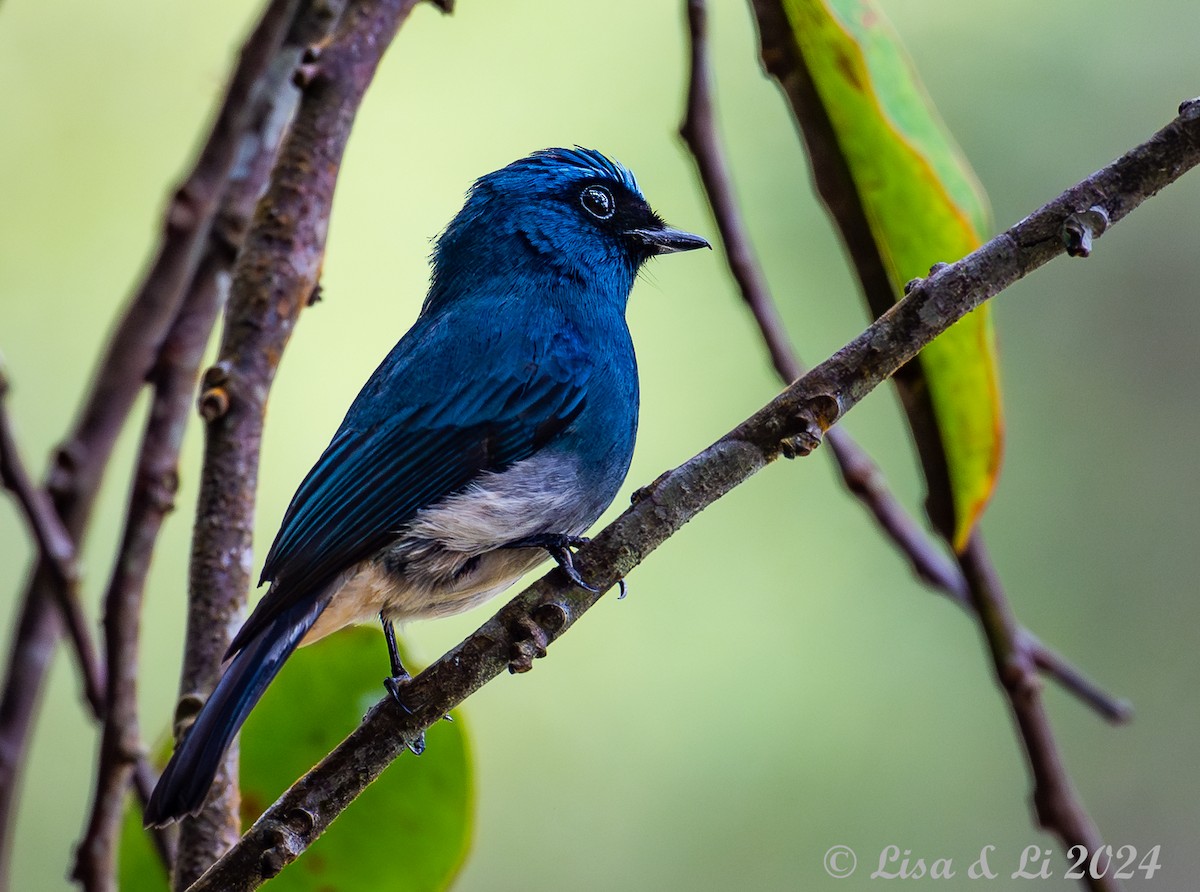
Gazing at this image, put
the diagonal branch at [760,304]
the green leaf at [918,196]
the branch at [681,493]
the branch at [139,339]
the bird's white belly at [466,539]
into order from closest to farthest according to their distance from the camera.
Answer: the branch at [681,493] → the green leaf at [918,196] → the bird's white belly at [466,539] → the diagonal branch at [760,304] → the branch at [139,339]

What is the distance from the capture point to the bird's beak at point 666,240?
2832 millimetres

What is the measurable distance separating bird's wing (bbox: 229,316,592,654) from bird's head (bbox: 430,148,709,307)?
0.96 ft

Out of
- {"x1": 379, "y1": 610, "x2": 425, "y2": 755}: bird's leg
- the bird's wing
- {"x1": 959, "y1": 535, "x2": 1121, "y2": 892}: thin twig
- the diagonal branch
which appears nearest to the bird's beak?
the diagonal branch

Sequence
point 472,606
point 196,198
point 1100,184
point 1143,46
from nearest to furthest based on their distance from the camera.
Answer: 1. point 1100,184
2. point 472,606
3. point 196,198
4. point 1143,46

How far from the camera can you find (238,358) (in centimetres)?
240

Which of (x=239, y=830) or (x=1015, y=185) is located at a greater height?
(x=1015, y=185)

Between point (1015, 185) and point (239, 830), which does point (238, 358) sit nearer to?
point (239, 830)

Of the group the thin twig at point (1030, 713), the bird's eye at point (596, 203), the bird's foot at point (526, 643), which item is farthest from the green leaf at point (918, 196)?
the bird's foot at point (526, 643)

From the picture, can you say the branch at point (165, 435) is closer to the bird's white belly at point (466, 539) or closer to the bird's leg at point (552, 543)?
the bird's white belly at point (466, 539)

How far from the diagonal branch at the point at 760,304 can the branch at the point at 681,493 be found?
0.77 meters

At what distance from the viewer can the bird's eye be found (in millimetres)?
2887

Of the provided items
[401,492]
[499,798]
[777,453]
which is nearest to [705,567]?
[499,798]

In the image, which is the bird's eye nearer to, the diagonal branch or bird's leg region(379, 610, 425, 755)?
the diagonal branch

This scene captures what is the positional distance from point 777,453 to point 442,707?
1.87 ft
